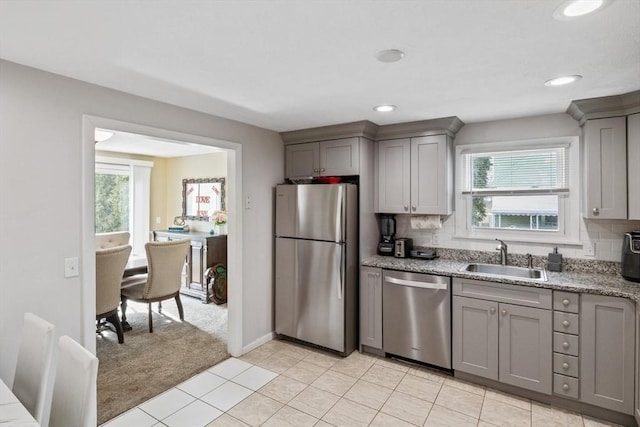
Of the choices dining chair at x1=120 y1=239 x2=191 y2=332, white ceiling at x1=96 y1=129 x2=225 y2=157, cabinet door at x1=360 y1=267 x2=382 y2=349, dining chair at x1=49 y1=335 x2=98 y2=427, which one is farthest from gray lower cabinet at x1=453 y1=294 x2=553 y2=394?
white ceiling at x1=96 y1=129 x2=225 y2=157

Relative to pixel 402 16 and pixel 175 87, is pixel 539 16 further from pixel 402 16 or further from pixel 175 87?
pixel 175 87

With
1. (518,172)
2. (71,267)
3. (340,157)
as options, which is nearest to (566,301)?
(518,172)

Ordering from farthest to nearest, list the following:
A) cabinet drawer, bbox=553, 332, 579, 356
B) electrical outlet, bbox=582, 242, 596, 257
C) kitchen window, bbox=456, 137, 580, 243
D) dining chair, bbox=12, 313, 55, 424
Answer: kitchen window, bbox=456, 137, 580, 243, electrical outlet, bbox=582, 242, 596, 257, cabinet drawer, bbox=553, 332, 579, 356, dining chair, bbox=12, 313, 55, 424

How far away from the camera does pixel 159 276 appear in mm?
3930

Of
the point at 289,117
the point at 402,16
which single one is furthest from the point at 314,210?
the point at 402,16

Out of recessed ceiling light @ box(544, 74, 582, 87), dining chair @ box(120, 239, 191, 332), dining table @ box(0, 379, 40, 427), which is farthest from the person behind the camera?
dining chair @ box(120, 239, 191, 332)

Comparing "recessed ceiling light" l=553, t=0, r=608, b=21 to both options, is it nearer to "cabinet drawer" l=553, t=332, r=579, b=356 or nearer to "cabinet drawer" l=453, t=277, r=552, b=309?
"cabinet drawer" l=453, t=277, r=552, b=309

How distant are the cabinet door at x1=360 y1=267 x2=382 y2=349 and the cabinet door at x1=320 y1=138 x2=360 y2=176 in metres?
1.01

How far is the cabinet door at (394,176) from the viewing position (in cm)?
342

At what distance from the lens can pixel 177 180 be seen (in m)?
6.32

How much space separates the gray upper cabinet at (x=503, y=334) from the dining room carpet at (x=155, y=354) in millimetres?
2226

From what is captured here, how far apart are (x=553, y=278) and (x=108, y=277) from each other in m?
3.94

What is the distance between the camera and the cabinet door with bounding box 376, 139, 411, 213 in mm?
3416

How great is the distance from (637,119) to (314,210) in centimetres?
260
